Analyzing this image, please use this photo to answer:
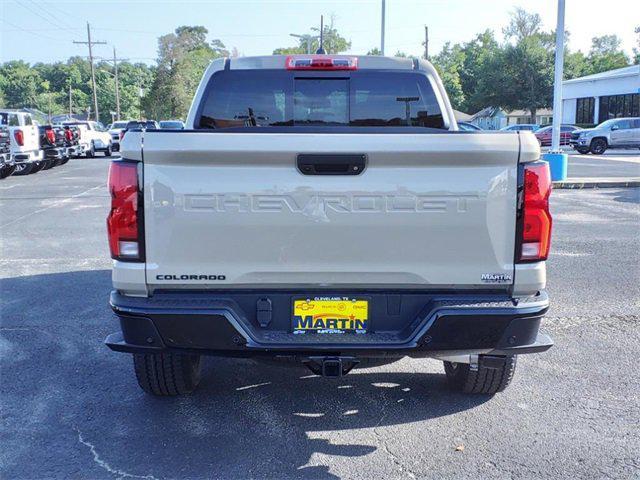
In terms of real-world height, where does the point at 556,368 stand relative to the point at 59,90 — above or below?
below

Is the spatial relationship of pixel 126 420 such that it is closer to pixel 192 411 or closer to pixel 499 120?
pixel 192 411

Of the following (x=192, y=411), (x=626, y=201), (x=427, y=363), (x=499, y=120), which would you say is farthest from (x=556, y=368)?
(x=499, y=120)

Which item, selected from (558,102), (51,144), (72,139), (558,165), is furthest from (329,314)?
(72,139)

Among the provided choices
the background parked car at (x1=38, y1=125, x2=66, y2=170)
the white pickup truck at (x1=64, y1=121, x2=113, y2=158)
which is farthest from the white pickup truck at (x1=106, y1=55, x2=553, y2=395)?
the white pickup truck at (x1=64, y1=121, x2=113, y2=158)

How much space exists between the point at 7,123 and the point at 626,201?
18.5 metres

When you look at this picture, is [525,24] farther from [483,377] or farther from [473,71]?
[483,377]

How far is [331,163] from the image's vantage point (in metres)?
3.26

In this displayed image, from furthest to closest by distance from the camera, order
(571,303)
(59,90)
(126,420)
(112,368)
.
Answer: (59,90) < (571,303) < (112,368) < (126,420)

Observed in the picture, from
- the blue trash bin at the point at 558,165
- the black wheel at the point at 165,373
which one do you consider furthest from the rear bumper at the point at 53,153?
the black wheel at the point at 165,373

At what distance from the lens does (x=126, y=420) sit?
406 cm

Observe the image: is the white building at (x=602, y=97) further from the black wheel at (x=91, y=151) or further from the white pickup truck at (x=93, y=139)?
the black wheel at (x=91, y=151)

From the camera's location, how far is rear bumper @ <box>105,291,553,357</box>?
3322 mm

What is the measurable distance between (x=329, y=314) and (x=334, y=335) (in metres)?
0.11

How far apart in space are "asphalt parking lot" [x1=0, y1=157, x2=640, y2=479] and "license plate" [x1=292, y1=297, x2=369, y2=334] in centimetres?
74
